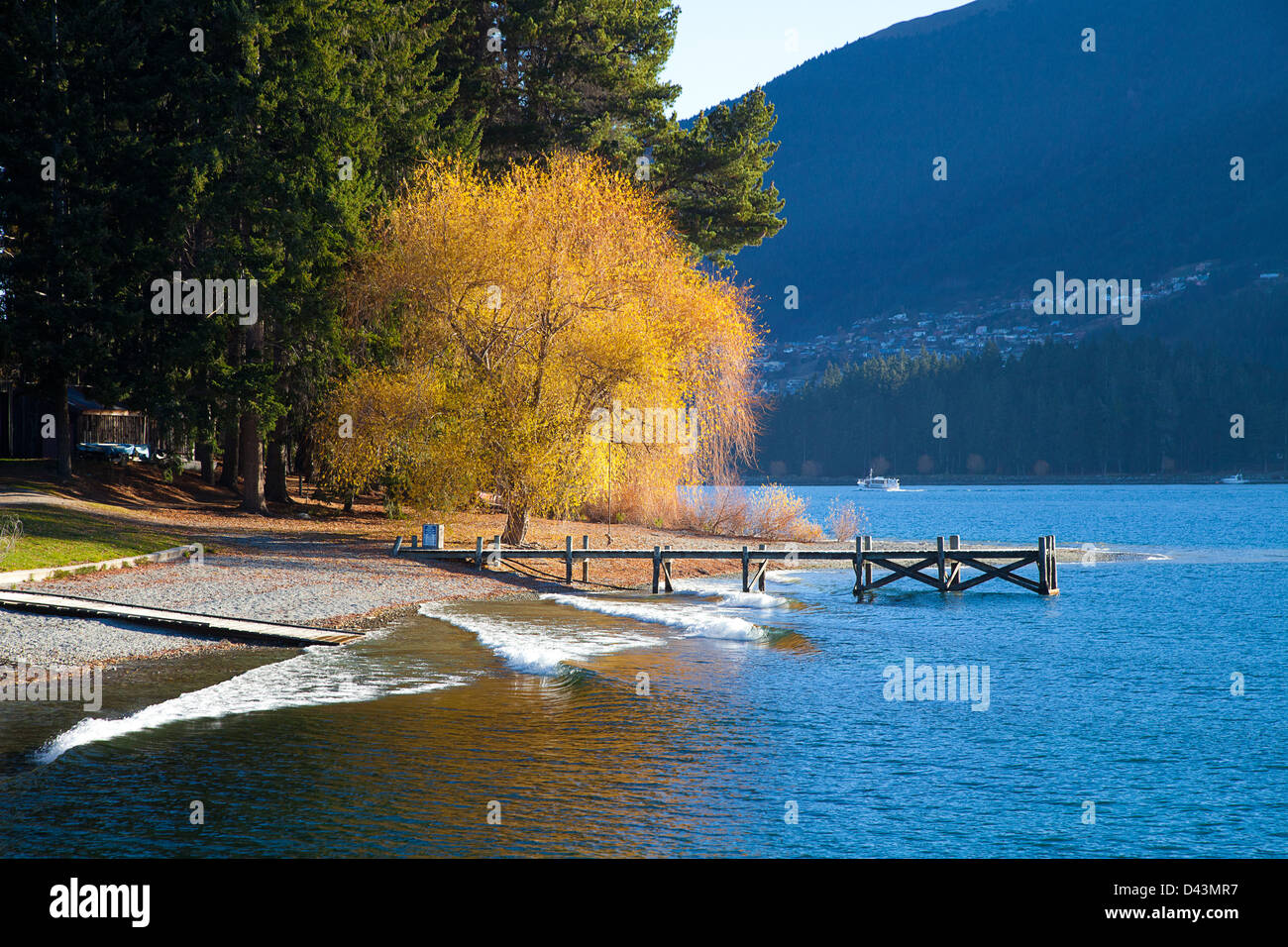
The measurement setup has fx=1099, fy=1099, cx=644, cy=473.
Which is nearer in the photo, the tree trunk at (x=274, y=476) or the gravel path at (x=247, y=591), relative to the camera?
the gravel path at (x=247, y=591)

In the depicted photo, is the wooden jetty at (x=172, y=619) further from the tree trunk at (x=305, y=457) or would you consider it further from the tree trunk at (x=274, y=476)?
the tree trunk at (x=274, y=476)

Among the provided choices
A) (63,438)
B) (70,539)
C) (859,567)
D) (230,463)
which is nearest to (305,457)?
(230,463)

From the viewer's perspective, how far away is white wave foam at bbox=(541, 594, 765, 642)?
2808cm

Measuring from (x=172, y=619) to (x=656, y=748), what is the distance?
1195 cm

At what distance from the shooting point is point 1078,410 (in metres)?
191

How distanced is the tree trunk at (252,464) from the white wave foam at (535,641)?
628 inches

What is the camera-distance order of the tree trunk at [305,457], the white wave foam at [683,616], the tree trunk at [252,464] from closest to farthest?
the white wave foam at [683,616] → the tree trunk at [252,464] → the tree trunk at [305,457]

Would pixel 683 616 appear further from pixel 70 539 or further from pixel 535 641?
pixel 70 539

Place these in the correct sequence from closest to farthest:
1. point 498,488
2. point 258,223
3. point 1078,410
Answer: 1. point 498,488
2. point 258,223
3. point 1078,410

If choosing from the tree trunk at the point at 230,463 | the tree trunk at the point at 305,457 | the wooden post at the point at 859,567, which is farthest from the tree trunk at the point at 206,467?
the wooden post at the point at 859,567

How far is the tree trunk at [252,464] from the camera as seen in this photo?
136 feet

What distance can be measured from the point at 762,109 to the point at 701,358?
719 inches
